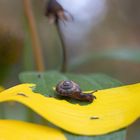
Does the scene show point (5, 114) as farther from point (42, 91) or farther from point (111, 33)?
point (111, 33)

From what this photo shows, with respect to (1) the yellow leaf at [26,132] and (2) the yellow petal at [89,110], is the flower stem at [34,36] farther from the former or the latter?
(1) the yellow leaf at [26,132]

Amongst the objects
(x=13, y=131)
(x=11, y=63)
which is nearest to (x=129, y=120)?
(x=13, y=131)

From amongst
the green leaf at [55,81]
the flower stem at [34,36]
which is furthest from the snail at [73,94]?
the flower stem at [34,36]

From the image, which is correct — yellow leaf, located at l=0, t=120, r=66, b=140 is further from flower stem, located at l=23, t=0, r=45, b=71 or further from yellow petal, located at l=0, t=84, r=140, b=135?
flower stem, located at l=23, t=0, r=45, b=71

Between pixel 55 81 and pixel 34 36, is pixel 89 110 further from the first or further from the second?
pixel 34 36

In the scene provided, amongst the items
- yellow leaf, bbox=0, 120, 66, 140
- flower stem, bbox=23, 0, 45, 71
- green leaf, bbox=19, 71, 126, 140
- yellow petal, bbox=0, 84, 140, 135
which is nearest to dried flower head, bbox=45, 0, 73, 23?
flower stem, bbox=23, 0, 45, 71

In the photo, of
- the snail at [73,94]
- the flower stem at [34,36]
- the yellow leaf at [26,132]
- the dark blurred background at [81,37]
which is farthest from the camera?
the dark blurred background at [81,37]
